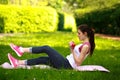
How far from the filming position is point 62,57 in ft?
31.0

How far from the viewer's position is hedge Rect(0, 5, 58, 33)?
27.4 meters

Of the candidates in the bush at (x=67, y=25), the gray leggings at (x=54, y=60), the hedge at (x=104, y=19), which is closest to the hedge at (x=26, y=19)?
the hedge at (x=104, y=19)

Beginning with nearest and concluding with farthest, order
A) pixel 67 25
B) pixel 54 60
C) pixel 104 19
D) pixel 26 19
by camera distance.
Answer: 1. pixel 54 60
2. pixel 26 19
3. pixel 104 19
4. pixel 67 25

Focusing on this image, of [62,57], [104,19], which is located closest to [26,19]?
[104,19]

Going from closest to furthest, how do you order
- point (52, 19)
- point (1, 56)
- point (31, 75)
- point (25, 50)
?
1. point (31, 75)
2. point (25, 50)
3. point (1, 56)
4. point (52, 19)

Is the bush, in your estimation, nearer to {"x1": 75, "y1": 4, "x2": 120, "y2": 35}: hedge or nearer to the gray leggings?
{"x1": 75, "y1": 4, "x2": 120, "y2": 35}: hedge

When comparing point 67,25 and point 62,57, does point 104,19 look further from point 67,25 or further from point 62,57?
point 62,57

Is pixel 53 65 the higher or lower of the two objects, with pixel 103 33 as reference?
higher

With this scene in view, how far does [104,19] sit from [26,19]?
5503 millimetres

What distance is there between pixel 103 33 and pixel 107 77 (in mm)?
21687

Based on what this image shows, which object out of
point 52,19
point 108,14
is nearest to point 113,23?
point 108,14

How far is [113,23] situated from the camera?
28562 mm

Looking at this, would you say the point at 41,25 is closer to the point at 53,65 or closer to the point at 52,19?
the point at 52,19

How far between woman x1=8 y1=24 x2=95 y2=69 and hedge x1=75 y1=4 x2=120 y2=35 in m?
18.5
